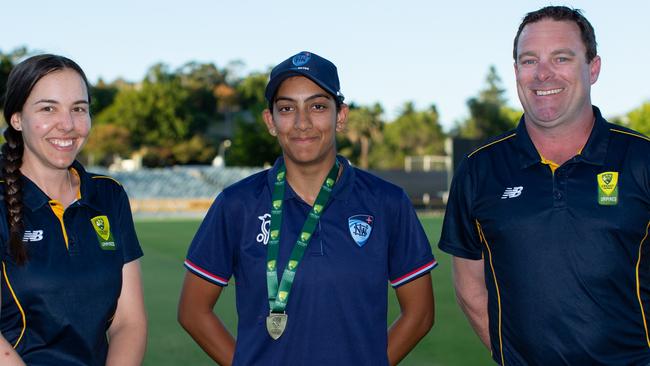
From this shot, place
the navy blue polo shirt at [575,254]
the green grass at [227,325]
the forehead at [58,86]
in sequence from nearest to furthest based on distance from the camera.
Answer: the forehead at [58,86]
the navy blue polo shirt at [575,254]
the green grass at [227,325]

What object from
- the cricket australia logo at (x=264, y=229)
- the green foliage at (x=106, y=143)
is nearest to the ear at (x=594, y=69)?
the cricket australia logo at (x=264, y=229)

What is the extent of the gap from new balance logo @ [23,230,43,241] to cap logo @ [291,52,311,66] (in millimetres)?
1326

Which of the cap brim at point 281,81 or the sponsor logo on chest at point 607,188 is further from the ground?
the cap brim at point 281,81

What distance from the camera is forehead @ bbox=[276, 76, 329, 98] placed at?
3670 millimetres

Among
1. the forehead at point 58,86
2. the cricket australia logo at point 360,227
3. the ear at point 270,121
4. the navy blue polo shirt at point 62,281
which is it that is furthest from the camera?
the ear at point 270,121

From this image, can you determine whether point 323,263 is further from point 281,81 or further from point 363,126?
point 363,126

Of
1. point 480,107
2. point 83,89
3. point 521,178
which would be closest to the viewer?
point 83,89

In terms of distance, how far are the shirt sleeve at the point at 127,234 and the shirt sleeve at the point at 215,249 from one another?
0.28 meters

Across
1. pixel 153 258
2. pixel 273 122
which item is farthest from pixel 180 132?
pixel 273 122

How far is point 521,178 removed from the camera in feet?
12.1

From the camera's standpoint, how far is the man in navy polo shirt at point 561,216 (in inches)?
136

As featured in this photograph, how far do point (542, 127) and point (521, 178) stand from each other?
0.85ft

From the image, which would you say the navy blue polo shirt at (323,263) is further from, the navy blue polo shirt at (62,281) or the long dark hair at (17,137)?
the long dark hair at (17,137)

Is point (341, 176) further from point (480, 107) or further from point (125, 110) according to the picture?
point (480, 107)
